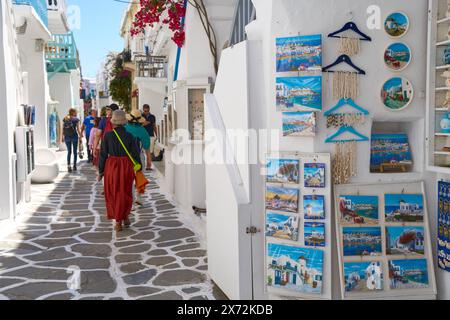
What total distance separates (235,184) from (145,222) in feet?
13.9

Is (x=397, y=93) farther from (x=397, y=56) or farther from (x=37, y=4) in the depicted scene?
(x=37, y=4)

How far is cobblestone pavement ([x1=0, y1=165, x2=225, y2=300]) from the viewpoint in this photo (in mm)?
5156

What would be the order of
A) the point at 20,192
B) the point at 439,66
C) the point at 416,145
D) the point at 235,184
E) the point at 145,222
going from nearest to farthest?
the point at 439,66 → the point at 416,145 → the point at 235,184 → the point at 145,222 → the point at 20,192

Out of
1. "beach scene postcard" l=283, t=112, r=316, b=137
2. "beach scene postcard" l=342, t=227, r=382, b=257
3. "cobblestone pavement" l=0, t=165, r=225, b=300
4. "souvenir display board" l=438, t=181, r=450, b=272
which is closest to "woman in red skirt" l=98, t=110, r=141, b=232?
"cobblestone pavement" l=0, t=165, r=225, b=300

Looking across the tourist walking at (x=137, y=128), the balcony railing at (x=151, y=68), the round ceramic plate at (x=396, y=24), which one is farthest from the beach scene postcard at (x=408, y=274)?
the balcony railing at (x=151, y=68)

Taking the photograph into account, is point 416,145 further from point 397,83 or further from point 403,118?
point 397,83

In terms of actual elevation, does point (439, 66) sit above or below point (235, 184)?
above

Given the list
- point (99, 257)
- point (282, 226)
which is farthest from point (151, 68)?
point (282, 226)

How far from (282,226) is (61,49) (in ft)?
71.2

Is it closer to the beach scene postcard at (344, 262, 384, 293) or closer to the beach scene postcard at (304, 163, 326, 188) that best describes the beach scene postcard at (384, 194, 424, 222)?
the beach scene postcard at (344, 262, 384, 293)

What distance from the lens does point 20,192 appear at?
30.4ft

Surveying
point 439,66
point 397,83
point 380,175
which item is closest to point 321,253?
A: point 380,175

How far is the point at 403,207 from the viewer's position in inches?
161

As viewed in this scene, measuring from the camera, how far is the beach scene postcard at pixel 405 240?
13.4ft
